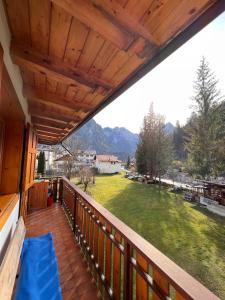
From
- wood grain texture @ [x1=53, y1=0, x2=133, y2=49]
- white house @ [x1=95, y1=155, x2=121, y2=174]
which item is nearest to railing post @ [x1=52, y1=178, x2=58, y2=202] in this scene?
wood grain texture @ [x1=53, y1=0, x2=133, y2=49]

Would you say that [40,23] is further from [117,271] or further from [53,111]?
[117,271]

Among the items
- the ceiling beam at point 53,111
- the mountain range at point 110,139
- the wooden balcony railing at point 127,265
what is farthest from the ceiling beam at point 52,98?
the mountain range at point 110,139

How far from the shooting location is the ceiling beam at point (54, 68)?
1.35 metres

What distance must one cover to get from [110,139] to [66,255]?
11208cm

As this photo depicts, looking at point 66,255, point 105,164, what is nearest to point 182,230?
point 66,255

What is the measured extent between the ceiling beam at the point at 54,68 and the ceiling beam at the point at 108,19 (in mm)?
549

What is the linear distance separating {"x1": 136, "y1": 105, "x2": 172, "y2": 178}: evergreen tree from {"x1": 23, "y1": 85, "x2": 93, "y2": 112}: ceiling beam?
64.8ft

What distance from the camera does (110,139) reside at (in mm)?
114500

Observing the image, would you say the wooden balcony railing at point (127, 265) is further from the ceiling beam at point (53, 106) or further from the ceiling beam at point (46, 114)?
the ceiling beam at point (46, 114)

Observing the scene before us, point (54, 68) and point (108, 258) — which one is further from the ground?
point (54, 68)

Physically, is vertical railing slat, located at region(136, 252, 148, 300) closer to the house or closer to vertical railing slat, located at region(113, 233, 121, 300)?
the house

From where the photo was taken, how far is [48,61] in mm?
1416

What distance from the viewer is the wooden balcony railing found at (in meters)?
0.85

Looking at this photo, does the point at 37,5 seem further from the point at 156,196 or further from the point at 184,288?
the point at 156,196
